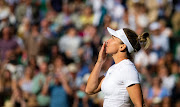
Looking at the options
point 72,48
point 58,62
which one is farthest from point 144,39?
point 72,48

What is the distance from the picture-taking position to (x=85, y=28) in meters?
10.2

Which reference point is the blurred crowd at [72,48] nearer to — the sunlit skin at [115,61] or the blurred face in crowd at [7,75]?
the blurred face in crowd at [7,75]

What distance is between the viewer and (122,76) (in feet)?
10.6

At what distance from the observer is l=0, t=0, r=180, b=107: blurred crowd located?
786 centimetres

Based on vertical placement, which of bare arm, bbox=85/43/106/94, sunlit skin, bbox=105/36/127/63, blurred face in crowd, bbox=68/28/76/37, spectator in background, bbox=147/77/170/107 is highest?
blurred face in crowd, bbox=68/28/76/37

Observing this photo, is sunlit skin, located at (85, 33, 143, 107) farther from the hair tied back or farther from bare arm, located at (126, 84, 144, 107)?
the hair tied back

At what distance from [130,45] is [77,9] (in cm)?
828

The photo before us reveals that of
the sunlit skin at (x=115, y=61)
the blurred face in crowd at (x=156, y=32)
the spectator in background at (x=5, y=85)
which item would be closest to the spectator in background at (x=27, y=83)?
the spectator in background at (x=5, y=85)

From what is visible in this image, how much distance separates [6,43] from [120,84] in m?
6.38

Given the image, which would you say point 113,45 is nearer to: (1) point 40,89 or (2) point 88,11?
(1) point 40,89

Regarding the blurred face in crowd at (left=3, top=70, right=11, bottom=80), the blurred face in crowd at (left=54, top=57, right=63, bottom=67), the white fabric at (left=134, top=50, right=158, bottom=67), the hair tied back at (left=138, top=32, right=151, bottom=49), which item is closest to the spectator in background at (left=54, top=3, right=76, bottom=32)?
the blurred face in crowd at (left=54, top=57, right=63, bottom=67)

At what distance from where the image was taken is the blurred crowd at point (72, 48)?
25.8ft

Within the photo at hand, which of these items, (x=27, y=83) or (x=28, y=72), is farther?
(x=28, y=72)

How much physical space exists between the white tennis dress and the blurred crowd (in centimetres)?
433
